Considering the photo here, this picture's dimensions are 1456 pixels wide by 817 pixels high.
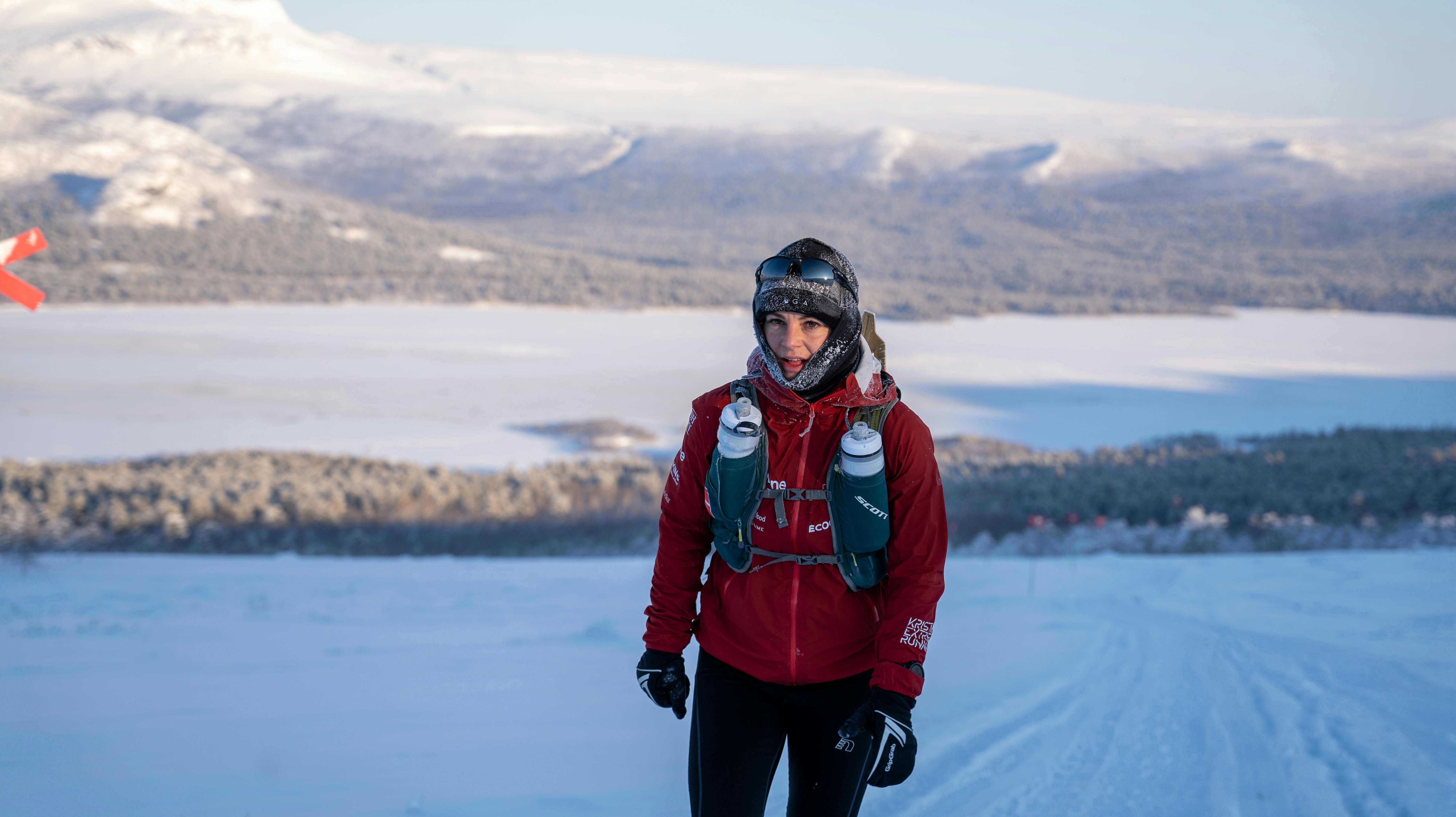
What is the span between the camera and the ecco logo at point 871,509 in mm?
2230

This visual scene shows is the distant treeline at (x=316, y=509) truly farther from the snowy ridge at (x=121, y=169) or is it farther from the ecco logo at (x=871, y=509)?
the snowy ridge at (x=121, y=169)

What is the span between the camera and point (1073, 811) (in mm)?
3688

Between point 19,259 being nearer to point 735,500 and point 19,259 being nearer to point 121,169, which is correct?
point 735,500

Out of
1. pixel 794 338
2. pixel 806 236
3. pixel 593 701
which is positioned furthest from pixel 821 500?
pixel 806 236

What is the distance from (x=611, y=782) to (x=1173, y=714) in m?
2.57

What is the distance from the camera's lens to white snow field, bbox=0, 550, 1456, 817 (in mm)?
3770

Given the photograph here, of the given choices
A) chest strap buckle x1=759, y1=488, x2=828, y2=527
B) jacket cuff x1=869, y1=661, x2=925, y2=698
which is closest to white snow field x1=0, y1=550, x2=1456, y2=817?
jacket cuff x1=869, y1=661, x2=925, y2=698

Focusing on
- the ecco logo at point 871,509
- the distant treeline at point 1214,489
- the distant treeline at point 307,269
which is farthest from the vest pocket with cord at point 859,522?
the distant treeline at point 307,269

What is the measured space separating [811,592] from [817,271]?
71cm

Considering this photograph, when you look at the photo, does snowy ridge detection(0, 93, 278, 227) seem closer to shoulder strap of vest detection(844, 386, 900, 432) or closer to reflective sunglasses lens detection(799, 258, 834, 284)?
reflective sunglasses lens detection(799, 258, 834, 284)

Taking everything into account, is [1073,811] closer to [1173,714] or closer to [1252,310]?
[1173,714]

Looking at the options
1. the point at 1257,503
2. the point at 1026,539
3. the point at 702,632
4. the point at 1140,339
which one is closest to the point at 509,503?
the point at 1026,539

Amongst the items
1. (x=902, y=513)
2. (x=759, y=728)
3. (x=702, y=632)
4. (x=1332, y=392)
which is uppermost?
(x=902, y=513)

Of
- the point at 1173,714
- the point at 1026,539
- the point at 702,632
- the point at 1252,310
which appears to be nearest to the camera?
the point at 702,632
